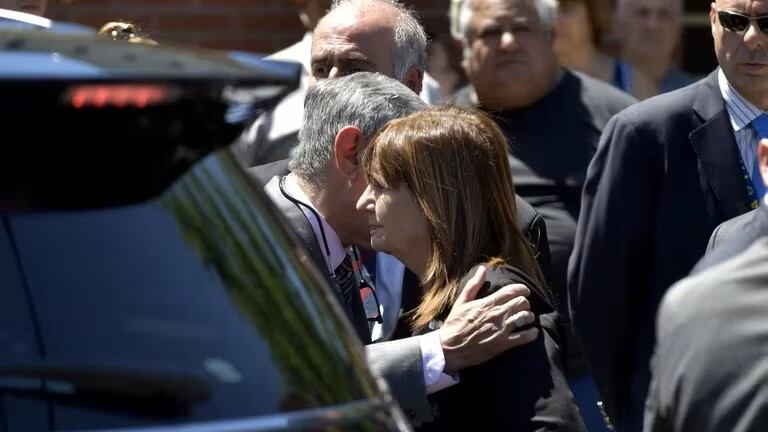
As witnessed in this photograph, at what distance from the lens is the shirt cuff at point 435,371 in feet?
12.2

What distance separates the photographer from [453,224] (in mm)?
3854

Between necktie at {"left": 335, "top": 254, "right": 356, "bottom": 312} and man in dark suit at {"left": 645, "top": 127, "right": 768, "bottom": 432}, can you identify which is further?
necktie at {"left": 335, "top": 254, "right": 356, "bottom": 312}

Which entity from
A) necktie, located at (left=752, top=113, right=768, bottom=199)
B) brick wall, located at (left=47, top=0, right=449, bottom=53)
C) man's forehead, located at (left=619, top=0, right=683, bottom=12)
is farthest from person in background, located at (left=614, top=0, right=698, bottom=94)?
necktie, located at (left=752, top=113, right=768, bottom=199)

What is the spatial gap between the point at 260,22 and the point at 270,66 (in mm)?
6230

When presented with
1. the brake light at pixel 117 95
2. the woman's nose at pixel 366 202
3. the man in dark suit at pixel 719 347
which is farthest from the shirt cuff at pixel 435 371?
the brake light at pixel 117 95

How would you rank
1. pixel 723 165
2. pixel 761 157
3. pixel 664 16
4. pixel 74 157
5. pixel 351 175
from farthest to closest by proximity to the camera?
pixel 664 16 → pixel 723 165 → pixel 351 175 → pixel 761 157 → pixel 74 157

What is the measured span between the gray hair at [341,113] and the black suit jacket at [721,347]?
1.84 m

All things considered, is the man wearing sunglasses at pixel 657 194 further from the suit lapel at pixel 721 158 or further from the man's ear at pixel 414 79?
the man's ear at pixel 414 79

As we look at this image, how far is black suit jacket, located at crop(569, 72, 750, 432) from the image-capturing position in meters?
4.79

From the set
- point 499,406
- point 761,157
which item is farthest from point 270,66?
point 499,406

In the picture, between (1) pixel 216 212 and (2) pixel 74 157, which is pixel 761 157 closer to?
(1) pixel 216 212

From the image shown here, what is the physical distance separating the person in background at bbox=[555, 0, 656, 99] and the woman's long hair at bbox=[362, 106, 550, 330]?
4.05 meters

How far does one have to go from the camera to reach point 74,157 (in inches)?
89.0

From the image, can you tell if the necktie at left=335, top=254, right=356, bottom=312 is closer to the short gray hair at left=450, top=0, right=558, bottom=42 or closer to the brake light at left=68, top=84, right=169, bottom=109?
the brake light at left=68, top=84, right=169, bottom=109
